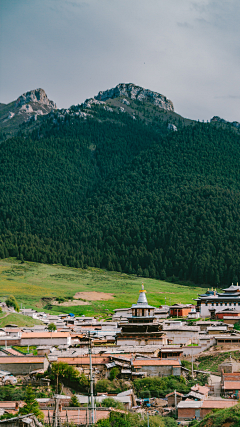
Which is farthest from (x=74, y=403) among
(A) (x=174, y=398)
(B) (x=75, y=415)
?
(A) (x=174, y=398)

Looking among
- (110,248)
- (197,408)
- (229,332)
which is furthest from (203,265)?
(197,408)

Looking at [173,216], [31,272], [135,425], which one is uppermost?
[173,216]

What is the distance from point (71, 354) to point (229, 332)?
18218 millimetres

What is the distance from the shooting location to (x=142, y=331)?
56938mm

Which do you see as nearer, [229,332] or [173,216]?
[229,332]

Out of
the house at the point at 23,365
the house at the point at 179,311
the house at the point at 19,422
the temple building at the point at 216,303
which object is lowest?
the house at the point at 19,422

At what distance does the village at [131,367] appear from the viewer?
38.3 metres

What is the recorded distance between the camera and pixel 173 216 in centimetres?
19912

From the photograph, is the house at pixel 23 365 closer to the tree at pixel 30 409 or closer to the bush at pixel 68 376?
the bush at pixel 68 376

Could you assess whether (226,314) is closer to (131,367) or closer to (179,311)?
(179,311)

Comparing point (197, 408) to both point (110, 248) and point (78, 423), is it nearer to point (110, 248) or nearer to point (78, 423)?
point (78, 423)

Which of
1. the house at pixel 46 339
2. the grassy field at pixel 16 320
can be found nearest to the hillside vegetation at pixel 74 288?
the grassy field at pixel 16 320

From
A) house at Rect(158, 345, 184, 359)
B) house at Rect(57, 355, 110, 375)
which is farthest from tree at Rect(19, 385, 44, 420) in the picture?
house at Rect(158, 345, 184, 359)

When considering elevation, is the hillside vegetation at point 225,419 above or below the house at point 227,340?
below
